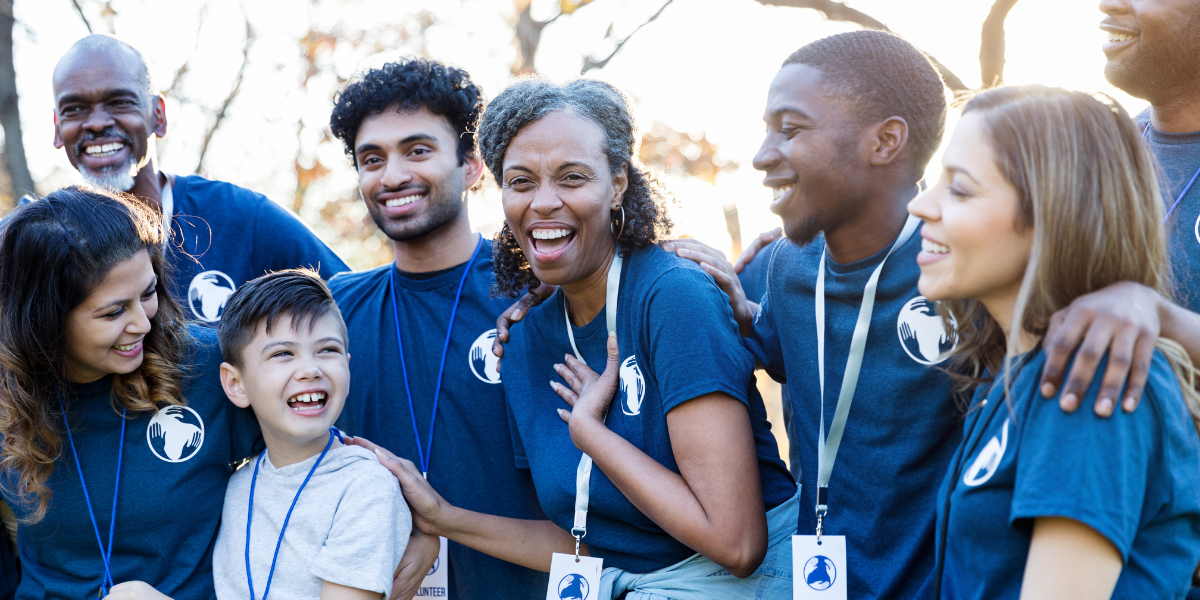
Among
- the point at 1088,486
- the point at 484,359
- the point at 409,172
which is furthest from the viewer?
the point at 409,172

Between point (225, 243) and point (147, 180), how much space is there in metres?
0.51

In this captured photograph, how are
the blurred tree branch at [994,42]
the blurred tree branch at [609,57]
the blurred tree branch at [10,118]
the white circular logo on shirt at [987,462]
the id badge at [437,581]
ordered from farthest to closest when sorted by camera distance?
the blurred tree branch at [609,57] → the blurred tree branch at [10,118] → the blurred tree branch at [994,42] → the id badge at [437,581] → the white circular logo on shirt at [987,462]

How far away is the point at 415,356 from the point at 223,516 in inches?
37.7

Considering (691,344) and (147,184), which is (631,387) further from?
(147,184)

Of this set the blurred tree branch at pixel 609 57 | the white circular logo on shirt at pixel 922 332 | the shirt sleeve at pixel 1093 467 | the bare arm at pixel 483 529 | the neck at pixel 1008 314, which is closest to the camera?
the shirt sleeve at pixel 1093 467

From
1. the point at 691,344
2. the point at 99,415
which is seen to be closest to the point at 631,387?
the point at 691,344

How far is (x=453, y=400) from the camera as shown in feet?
11.5

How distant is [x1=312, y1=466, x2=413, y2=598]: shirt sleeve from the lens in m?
2.70

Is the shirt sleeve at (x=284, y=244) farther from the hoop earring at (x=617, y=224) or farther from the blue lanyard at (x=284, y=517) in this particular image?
the hoop earring at (x=617, y=224)

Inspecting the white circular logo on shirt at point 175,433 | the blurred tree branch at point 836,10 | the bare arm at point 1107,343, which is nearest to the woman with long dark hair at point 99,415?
the white circular logo on shirt at point 175,433

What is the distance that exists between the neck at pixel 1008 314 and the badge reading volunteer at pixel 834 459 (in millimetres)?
502

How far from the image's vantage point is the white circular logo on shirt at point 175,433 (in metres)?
2.91

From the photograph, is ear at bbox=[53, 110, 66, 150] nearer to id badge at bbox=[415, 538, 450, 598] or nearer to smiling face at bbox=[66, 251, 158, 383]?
smiling face at bbox=[66, 251, 158, 383]

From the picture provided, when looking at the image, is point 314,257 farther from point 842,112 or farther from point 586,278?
point 842,112
